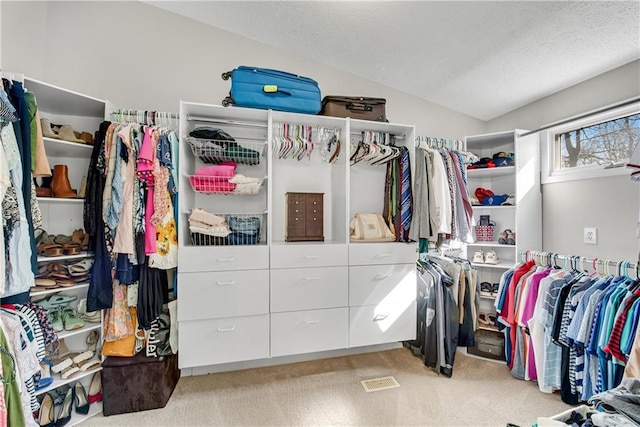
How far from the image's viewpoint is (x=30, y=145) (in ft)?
4.64

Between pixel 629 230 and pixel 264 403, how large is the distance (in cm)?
282

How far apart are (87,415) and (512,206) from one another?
3.53 metres

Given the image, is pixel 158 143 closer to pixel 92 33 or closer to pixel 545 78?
pixel 92 33

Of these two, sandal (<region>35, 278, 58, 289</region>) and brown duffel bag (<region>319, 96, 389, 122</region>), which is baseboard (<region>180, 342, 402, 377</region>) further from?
brown duffel bag (<region>319, 96, 389, 122</region>)

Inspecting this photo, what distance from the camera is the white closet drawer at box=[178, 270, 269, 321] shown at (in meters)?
1.82

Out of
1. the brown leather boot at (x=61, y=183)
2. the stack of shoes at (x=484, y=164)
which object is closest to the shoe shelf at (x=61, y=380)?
the brown leather boot at (x=61, y=183)

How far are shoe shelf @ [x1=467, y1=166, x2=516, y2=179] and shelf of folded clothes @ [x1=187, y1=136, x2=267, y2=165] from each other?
203 centimetres

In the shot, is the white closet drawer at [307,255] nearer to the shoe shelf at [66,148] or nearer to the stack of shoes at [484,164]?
the shoe shelf at [66,148]

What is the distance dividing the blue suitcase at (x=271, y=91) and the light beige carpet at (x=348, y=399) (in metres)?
1.99

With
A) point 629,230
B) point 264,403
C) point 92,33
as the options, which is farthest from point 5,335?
point 629,230

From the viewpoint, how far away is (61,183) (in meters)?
1.83

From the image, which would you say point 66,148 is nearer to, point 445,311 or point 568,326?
point 445,311

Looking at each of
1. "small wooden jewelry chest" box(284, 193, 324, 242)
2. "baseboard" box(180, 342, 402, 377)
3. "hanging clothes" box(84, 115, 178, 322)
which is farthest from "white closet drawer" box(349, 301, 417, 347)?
"hanging clothes" box(84, 115, 178, 322)

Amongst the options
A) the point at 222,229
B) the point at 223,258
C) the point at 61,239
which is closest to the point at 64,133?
the point at 61,239
